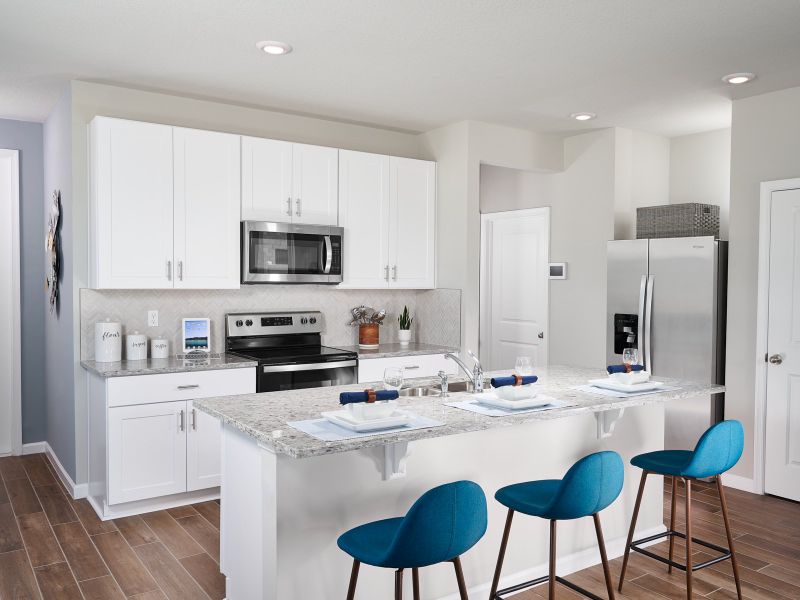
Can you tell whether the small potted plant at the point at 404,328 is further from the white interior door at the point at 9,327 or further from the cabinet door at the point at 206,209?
the white interior door at the point at 9,327

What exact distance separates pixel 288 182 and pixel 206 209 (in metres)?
0.61

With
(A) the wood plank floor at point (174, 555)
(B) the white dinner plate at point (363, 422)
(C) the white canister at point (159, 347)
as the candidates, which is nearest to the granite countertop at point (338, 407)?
(B) the white dinner plate at point (363, 422)

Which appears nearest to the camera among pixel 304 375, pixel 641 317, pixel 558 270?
pixel 304 375

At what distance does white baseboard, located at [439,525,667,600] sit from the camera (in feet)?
9.50

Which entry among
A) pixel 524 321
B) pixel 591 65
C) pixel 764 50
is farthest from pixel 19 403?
pixel 764 50

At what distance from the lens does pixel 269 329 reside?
4.88 m

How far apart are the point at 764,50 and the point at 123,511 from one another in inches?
170

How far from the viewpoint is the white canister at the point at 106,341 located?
4.09 meters

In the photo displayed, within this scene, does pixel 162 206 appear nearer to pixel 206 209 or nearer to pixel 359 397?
pixel 206 209

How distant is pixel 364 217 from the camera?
5.01 m

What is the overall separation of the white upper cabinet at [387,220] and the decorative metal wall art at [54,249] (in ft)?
6.28

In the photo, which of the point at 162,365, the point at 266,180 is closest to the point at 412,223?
the point at 266,180

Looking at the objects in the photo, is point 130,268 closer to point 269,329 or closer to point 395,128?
point 269,329

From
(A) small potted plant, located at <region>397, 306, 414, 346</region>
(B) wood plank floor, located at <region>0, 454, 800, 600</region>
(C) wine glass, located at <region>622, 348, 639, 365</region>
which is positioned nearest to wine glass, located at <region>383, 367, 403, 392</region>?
(B) wood plank floor, located at <region>0, 454, 800, 600</region>
